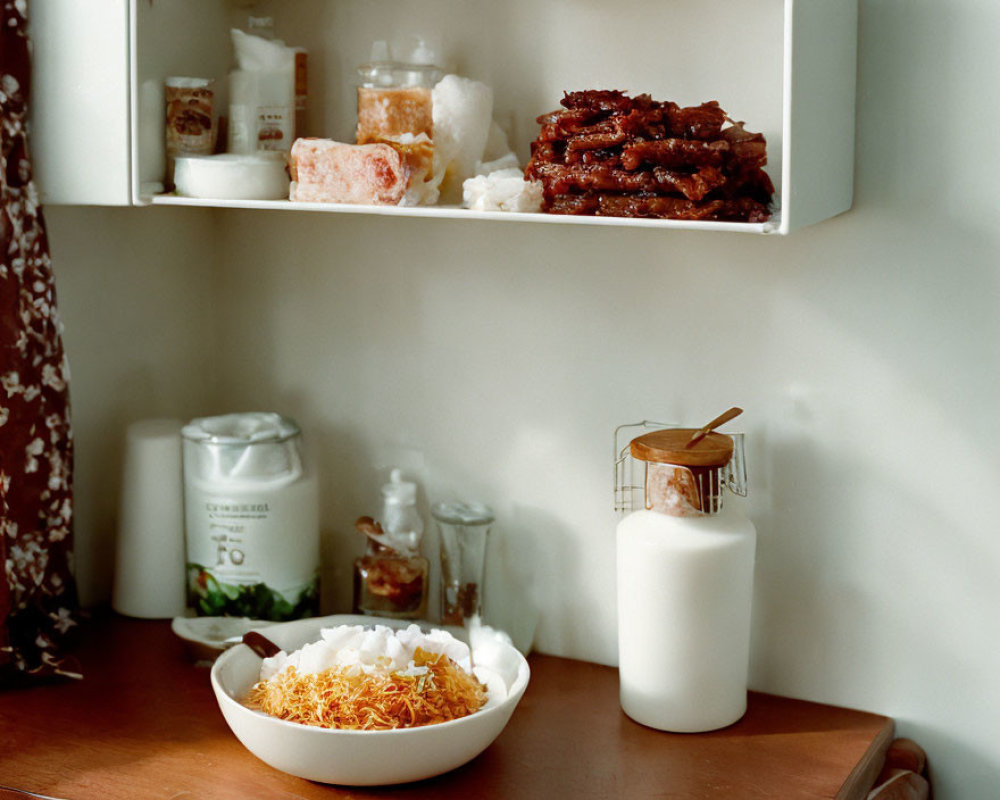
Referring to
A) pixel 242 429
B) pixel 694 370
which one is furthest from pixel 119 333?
pixel 694 370

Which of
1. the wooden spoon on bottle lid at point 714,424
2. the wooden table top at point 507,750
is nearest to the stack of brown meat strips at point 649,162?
the wooden spoon on bottle lid at point 714,424

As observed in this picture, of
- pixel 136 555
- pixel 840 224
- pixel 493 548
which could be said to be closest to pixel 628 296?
pixel 840 224

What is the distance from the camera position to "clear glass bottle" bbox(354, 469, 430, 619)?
1.74 metres

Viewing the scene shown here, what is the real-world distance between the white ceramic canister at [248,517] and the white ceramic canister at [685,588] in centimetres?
48

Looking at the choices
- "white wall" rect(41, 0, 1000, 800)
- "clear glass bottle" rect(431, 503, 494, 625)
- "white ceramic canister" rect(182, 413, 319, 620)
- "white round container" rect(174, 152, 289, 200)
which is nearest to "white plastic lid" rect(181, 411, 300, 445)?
"white ceramic canister" rect(182, 413, 319, 620)

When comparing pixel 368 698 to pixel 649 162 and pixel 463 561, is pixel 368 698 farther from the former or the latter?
pixel 649 162

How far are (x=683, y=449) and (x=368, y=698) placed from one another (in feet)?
1.43

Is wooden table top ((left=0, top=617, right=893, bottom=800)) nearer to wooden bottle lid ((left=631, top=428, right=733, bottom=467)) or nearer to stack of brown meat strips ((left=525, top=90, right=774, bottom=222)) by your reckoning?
wooden bottle lid ((left=631, top=428, right=733, bottom=467))

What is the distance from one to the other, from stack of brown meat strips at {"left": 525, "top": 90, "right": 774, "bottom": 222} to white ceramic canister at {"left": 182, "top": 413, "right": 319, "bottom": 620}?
56 centimetres

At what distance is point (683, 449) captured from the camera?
1467 millimetres

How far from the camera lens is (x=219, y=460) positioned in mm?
1723

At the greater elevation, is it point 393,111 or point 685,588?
point 393,111

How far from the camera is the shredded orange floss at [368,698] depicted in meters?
1.38

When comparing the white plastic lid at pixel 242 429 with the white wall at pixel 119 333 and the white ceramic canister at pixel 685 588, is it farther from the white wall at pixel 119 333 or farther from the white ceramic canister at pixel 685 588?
the white ceramic canister at pixel 685 588
